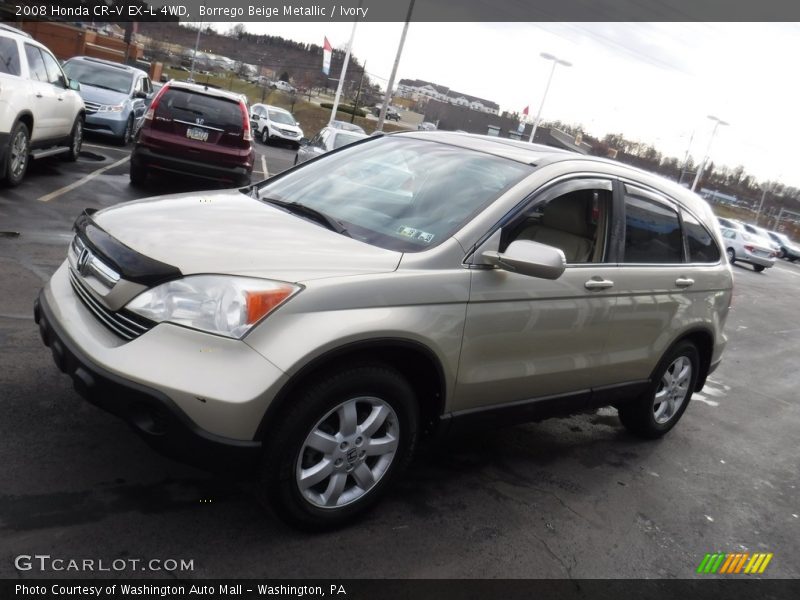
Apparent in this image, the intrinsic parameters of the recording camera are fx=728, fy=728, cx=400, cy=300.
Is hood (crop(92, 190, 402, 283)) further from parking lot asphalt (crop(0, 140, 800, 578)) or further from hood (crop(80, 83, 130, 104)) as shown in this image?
hood (crop(80, 83, 130, 104))

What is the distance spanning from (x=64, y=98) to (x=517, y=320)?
893 centimetres

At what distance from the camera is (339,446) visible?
3.12 metres

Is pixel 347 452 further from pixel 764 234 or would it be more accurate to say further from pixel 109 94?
pixel 764 234

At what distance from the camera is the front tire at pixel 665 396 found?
5.05 metres

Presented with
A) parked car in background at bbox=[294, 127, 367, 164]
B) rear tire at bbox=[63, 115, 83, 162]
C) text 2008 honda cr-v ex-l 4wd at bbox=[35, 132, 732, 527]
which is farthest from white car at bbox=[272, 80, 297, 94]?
text 2008 honda cr-v ex-l 4wd at bbox=[35, 132, 732, 527]

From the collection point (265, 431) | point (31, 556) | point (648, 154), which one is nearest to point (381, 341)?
point (265, 431)

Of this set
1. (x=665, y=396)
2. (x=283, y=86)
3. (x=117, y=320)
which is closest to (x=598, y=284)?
(x=665, y=396)

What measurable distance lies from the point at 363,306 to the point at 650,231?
7.93 feet

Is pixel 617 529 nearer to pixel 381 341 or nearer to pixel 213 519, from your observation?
pixel 381 341

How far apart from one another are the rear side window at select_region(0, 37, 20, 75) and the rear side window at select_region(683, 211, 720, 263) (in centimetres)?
754

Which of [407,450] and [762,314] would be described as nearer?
[407,450]

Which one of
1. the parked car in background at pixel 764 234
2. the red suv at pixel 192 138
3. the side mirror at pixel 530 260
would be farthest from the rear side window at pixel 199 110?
the parked car in background at pixel 764 234

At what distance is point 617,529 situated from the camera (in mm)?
3947

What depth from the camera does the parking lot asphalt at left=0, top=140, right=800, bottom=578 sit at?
303 cm
